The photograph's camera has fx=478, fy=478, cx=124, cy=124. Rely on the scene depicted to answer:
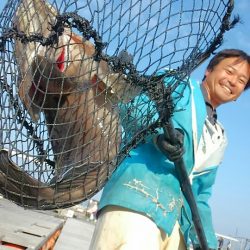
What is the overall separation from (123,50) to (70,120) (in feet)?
1.15

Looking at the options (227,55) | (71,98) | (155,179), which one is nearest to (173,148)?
(155,179)

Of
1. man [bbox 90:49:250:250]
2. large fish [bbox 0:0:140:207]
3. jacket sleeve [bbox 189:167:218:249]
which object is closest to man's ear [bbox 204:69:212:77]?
man [bbox 90:49:250:250]

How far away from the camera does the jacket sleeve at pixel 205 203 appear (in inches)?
101

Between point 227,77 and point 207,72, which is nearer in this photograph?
point 227,77

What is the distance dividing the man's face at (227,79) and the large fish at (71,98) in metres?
0.73

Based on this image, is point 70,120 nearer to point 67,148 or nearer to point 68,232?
point 67,148

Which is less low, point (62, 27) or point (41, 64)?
point (62, 27)

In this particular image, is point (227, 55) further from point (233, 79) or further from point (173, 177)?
point (173, 177)

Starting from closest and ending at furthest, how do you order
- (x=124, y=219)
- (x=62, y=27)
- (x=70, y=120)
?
(x=62, y=27) < (x=70, y=120) < (x=124, y=219)

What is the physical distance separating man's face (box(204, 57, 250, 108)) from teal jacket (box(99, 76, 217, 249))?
0.16 metres

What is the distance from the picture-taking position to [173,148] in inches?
83.2

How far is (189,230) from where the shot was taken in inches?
101

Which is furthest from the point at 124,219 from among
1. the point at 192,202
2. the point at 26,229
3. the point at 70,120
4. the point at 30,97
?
the point at 26,229

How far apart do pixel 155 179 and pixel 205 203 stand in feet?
1.68
